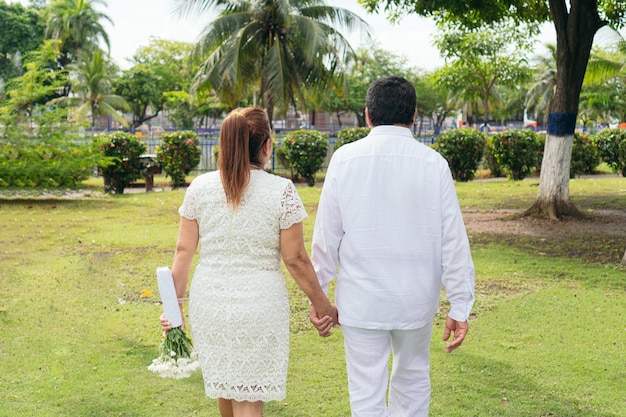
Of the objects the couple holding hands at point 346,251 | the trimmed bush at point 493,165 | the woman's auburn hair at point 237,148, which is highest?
the woman's auburn hair at point 237,148

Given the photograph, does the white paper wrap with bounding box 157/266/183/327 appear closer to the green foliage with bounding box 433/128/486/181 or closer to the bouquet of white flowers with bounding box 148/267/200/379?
the bouquet of white flowers with bounding box 148/267/200/379

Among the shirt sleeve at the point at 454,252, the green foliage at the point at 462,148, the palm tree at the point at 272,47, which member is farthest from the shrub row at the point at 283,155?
the shirt sleeve at the point at 454,252

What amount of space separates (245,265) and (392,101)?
95 cm

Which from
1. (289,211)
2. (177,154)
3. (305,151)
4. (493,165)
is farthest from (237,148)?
(493,165)

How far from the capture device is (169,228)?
12672 mm

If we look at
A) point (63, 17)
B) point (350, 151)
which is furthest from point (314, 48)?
point (63, 17)

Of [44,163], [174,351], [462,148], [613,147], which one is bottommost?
[44,163]

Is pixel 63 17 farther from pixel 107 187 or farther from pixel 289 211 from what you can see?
pixel 289 211

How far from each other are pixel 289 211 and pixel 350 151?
1.23 ft

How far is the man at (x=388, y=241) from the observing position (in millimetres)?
3203

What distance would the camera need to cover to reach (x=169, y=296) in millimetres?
3385

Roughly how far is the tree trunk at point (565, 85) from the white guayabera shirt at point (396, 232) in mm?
9878

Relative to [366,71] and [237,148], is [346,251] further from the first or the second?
[366,71]

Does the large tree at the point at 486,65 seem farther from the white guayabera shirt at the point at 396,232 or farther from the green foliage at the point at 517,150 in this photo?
the white guayabera shirt at the point at 396,232
